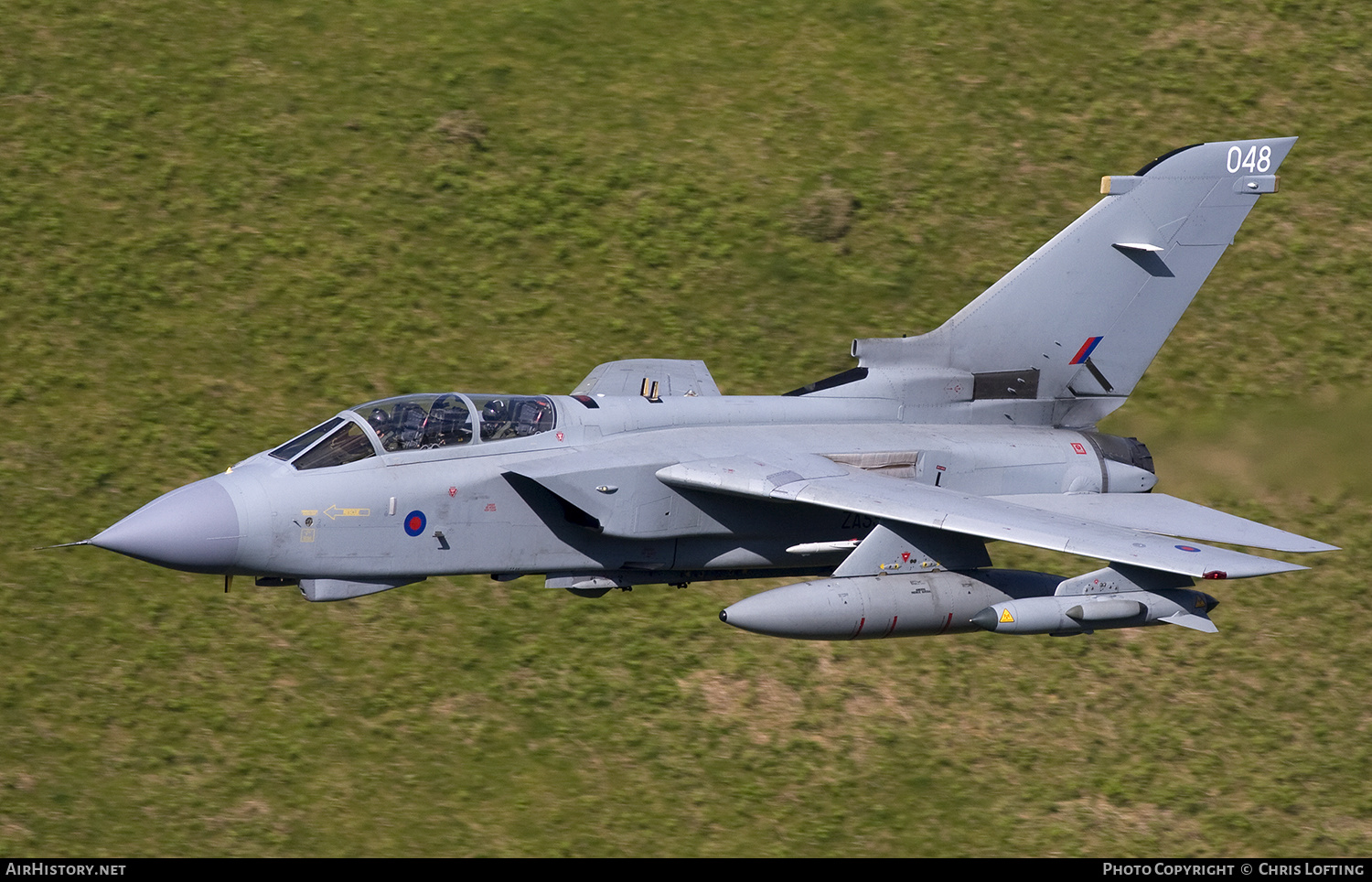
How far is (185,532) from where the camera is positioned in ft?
51.0

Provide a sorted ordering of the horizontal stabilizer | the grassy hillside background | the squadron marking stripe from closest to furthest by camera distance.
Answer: the horizontal stabilizer, the squadron marking stripe, the grassy hillside background

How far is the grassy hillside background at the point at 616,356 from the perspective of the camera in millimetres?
20672

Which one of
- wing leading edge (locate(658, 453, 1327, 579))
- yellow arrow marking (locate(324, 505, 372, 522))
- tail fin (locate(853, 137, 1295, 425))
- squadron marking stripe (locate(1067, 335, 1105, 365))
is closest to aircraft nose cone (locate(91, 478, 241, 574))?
yellow arrow marking (locate(324, 505, 372, 522))

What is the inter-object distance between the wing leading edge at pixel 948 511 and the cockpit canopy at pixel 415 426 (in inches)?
67.4

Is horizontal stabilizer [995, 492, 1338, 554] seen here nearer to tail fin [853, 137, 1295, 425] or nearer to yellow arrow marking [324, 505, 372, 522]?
tail fin [853, 137, 1295, 425]

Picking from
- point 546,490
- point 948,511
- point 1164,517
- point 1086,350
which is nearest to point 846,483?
point 948,511

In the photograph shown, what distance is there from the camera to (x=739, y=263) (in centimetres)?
2780

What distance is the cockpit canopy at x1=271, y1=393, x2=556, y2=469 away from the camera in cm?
1647

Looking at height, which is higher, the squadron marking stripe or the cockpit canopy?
the squadron marking stripe

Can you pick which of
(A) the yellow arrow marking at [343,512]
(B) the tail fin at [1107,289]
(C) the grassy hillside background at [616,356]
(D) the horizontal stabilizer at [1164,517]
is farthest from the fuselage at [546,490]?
(C) the grassy hillside background at [616,356]

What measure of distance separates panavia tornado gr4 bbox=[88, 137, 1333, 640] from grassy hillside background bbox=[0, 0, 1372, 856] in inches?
151

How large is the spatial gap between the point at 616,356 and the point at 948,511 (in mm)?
10308

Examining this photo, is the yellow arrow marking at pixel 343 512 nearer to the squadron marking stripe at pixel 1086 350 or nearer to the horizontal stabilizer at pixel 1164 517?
the horizontal stabilizer at pixel 1164 517

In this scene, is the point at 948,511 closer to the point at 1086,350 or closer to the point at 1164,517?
the point at 1164,517
